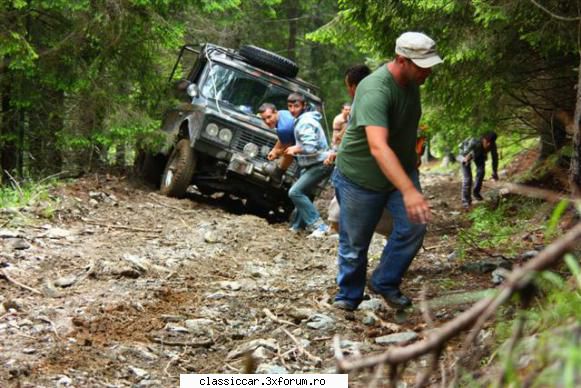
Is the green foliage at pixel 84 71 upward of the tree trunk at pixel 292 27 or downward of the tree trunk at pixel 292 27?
downward

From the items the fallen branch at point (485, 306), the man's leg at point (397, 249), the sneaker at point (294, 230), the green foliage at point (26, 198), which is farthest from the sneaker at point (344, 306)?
the sneaker at point (294, 230)

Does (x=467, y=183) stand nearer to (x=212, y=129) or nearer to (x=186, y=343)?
(x=212, y=129)

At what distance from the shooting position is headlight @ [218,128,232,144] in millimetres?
10617

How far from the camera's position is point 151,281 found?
5816mm

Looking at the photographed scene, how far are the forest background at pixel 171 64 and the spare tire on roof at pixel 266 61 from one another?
979 millimetres

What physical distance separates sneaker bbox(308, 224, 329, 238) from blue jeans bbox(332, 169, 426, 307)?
3972 mm

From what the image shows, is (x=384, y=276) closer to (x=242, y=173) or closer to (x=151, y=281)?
(x=151, y=281)

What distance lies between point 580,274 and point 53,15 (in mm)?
11387

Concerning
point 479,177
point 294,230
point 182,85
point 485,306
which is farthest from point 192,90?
point 485,306

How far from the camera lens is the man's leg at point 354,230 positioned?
4.59 metres

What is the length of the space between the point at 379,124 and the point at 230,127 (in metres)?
6.68

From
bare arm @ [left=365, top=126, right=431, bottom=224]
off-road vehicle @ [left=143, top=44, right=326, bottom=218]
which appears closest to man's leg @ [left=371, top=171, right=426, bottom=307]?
bare arm @ [left=365, top=126, right=431, bottom=224]

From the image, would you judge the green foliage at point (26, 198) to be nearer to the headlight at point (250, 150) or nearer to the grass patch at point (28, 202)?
the grass patch at point (28, 202)

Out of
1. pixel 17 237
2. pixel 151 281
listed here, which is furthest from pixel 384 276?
pixel 17 237
